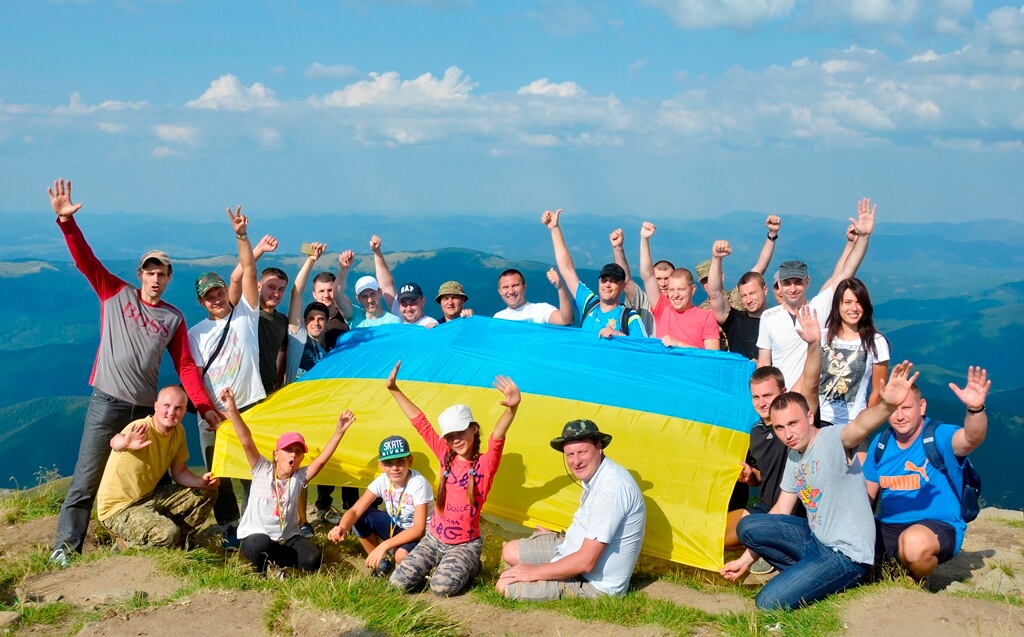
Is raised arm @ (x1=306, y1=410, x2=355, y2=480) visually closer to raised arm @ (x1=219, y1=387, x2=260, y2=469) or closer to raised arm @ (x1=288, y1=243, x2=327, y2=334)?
raised arm @ (x1=219, y1=387, x2=260, y2=469)

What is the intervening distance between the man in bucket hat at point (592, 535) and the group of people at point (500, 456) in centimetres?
2

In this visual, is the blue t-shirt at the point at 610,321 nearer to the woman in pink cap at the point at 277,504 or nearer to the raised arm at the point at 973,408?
the woman in pink cap at the point at 277,504

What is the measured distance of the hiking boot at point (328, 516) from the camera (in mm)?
9172

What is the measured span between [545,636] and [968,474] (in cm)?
385

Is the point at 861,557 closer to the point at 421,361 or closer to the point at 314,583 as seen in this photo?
the point at 314,583

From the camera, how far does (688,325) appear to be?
9.12 m

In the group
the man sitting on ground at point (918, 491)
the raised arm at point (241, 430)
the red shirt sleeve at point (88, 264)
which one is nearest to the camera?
the man sitting on ground at point (918, 491)

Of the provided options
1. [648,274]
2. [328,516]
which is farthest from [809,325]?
[328,516]

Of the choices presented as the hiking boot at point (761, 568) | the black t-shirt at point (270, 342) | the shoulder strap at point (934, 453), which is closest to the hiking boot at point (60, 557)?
the black t-shirt at point (270, 342)

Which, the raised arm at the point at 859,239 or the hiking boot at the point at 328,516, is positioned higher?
the raised arm at the point at 859,239

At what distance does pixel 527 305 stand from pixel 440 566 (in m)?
4.32

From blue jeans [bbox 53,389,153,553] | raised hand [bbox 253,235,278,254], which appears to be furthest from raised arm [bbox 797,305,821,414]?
blue jeans [bbox 53,389,153,553]

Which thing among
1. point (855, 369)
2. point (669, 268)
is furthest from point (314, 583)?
point (669, 268)

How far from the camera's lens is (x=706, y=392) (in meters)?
8.32
